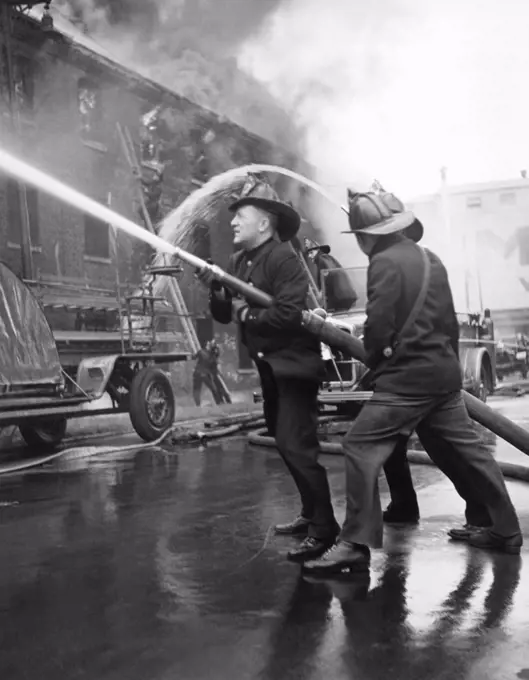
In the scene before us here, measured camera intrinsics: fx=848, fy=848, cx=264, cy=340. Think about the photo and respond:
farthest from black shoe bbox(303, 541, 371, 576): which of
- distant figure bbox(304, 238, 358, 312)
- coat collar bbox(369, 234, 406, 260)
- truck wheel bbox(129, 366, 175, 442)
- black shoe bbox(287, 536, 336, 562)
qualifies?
distant figure bbox(304, 238, 358, 312)

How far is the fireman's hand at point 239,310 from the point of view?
14.6 ft

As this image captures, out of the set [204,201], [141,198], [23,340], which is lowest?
[23,340]

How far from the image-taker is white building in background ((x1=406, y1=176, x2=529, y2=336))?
157ft

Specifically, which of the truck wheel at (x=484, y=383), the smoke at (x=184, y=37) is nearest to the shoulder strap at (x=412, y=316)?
the truck wheel at (x=484, y=383)

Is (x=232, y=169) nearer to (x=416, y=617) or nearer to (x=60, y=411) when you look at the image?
(x=60, y=411)

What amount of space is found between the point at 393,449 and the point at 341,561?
62 cm

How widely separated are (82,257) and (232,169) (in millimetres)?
6578

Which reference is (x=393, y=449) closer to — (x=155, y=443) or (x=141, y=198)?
(x=155, y=443)

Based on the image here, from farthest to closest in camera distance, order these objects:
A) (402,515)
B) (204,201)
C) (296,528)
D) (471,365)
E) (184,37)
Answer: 1. (204,201)
2. (184,37)
3. (471,365)
4. (402,515)
5. (296,528)

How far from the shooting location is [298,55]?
936 inches

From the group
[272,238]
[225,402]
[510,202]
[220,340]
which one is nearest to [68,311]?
[272,238]

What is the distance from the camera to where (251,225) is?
4578mm

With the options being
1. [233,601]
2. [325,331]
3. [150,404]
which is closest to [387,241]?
[325,331]

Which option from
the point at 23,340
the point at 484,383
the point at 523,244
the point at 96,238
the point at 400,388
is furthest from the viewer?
the point at 523,244
